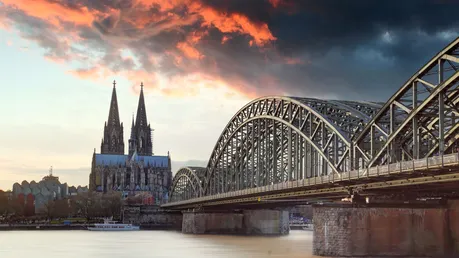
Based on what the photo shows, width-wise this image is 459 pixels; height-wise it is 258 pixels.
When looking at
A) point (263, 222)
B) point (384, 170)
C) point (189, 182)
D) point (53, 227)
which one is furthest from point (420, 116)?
point (53, 227)

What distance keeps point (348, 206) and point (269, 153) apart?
1336 inches

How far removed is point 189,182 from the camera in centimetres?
15125

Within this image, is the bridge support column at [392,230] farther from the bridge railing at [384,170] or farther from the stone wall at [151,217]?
the stone wall at [151,217]

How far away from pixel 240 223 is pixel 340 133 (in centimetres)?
5934

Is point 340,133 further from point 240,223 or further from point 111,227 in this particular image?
point 111,227

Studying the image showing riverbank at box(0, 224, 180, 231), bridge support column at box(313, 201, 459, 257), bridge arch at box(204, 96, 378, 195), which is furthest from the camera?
riverbank at box(0, 224, 180, 231)

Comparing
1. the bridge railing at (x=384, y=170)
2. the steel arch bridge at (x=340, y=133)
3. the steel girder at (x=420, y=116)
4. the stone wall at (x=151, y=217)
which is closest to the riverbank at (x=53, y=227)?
the stone wall at (x=151, y=217)

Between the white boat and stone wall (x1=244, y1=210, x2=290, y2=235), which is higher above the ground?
stone wall (x1=244, y1=210, x2=290, y2=235)

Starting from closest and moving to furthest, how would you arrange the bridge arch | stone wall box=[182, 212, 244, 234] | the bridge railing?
the bridge railing, the bridge arch, stone wall box=[182, 212, 244, 234]

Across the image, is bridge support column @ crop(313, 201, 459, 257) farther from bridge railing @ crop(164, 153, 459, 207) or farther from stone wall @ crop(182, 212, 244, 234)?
stone wall @ crop(182, 212, 244, 234)

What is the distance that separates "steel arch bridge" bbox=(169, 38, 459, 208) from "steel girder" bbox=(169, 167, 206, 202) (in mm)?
3736

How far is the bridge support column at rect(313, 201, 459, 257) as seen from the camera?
5403 centimetres

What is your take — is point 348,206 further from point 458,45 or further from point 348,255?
point 458,45

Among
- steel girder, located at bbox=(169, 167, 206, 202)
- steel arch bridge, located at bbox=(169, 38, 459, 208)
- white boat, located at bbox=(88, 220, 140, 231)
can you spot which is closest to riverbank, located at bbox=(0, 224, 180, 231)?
white boat, located at bbox=(88, 220, 140, 231)
